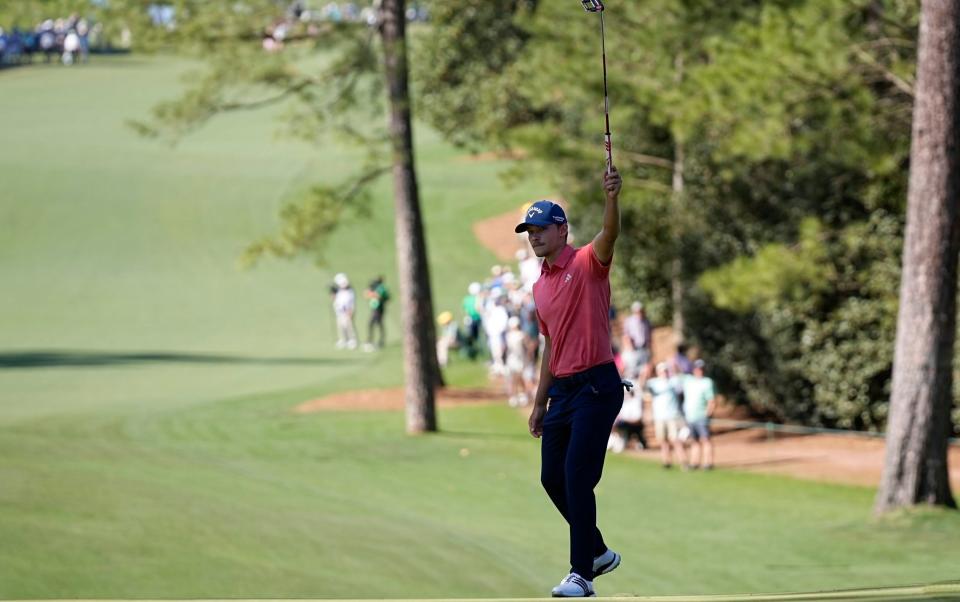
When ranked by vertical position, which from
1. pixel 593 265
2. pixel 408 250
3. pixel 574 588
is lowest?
pixel 574 588

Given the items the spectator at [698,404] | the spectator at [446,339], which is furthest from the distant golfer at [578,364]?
the spectator at [446,339]

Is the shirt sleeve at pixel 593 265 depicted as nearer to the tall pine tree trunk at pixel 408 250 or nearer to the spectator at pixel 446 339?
the tall pine tree trunk at pixel 408 250

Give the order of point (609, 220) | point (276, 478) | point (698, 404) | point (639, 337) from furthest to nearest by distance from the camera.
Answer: point (639, 337) → point (698, 404) → point (276, 478) → point (609, 220)

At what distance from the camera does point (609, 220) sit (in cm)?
716

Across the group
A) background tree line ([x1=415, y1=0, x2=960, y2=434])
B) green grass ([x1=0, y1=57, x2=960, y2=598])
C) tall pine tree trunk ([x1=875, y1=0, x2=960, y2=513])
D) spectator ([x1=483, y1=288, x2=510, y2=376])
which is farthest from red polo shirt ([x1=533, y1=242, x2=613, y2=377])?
spectator ([x1=483, y1=288, x2=510, y2=376])

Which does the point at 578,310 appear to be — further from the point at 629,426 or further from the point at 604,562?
the point at 629,426

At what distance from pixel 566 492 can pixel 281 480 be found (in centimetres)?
1091

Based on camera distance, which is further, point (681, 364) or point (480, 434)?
point (480, 434)

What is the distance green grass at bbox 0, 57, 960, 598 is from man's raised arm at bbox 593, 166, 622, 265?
174 inches

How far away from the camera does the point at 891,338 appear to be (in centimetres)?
2212

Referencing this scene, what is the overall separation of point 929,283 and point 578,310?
8.29m

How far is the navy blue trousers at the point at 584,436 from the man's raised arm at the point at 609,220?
24.2 inches

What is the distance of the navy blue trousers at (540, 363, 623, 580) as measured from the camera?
7.38 meters

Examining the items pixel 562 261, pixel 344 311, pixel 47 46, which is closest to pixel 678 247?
pixel 344 311
